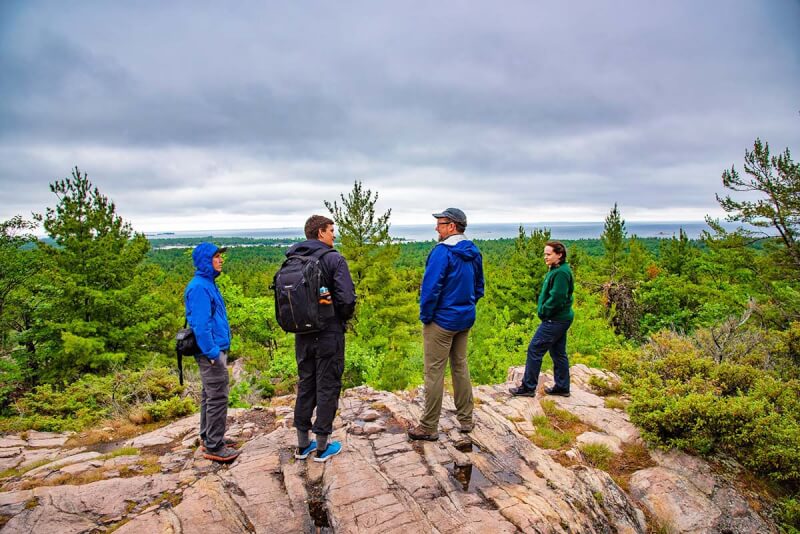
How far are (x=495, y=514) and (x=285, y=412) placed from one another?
377 centimetres

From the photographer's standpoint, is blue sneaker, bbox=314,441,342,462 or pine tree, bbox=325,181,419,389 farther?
pine tree, bbox=325,181,419,389

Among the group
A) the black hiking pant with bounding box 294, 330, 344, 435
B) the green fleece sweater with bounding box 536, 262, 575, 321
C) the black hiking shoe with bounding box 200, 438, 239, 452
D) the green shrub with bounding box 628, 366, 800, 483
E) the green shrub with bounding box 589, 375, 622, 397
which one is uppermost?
the green fleece sweater with bounding box 536, 262, 575, 321

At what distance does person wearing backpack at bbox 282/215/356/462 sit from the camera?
3633 mm

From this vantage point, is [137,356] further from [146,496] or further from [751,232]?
[751,232]

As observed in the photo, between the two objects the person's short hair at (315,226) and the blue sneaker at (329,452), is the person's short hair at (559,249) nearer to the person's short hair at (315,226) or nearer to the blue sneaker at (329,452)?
the person's short hair at (315,226)

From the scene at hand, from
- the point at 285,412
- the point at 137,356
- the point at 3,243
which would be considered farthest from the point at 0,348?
the point at 285,412

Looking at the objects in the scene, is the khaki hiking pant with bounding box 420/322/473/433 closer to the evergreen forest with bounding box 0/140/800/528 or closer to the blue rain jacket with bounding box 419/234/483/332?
the blue rain jacket with bounding box 419/234/483/332

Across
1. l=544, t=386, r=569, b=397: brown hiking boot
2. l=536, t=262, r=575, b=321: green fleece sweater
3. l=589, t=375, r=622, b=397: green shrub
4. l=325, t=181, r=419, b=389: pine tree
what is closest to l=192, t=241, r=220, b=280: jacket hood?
l=536, t=262, r=575, b=321: green fleece sweater

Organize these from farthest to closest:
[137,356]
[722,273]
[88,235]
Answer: [722,273] → [137,356] → [88,235]

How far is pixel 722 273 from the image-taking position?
863 inches

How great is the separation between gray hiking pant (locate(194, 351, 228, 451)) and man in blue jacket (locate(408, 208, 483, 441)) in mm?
2200

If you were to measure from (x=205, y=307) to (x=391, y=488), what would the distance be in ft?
8.66

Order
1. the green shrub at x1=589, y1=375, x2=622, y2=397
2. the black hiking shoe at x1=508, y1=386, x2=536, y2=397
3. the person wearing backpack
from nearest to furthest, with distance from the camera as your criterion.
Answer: the person wearing backpack → the black hiking shoe at x1=508, y1=386, x2=536, y2=397 → the green shrub at x1=589, y1=375, x2=622, y2=397

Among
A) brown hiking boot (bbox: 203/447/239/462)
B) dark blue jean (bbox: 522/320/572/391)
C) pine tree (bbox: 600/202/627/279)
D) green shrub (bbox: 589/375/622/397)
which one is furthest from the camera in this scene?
pine tree (bbox: 600/202/627/279)
